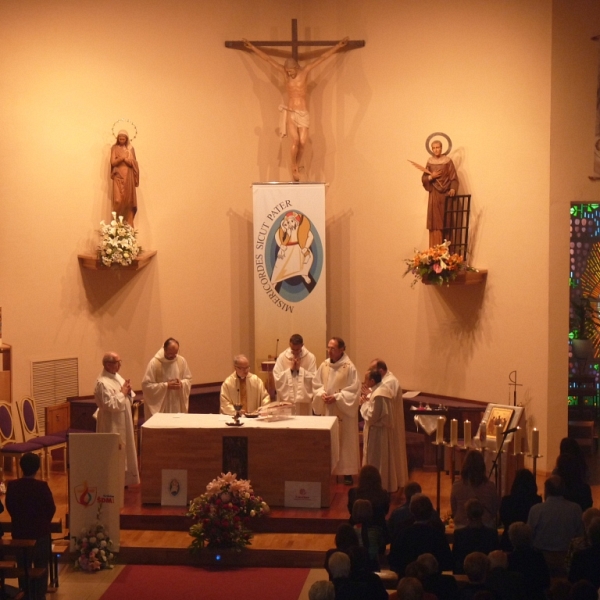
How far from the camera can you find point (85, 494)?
9047 millimetres

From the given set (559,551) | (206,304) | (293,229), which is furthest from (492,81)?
(559,551)

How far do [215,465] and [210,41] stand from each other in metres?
6.16

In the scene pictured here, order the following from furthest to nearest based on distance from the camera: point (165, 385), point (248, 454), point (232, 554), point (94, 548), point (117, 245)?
1. point (117, 245)
2. point (165, 385)
3. point (248, 454)
4. point (232, 554)
5. point (94, 548)

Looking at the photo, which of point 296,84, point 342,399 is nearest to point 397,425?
point 342,399

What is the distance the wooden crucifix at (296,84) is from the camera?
13383mm

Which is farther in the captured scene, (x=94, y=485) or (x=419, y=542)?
(x=94, y=485)

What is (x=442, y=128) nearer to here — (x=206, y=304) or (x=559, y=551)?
(x=206, y=304)

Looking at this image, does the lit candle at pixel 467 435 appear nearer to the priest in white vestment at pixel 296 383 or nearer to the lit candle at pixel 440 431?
the lit candle at pixel 440 431

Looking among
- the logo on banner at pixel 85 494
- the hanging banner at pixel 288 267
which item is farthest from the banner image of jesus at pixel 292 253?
the logo on banner at pixel 85 494

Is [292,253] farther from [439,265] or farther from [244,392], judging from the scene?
[244,392]

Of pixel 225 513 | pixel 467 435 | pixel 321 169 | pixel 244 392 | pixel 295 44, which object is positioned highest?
pixel 295 44

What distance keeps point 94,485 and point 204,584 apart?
1.33 metres

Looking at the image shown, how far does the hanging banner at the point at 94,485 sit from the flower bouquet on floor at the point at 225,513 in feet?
2.43

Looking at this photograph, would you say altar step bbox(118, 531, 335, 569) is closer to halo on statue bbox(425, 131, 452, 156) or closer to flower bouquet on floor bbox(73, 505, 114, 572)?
flower bouquet on floor bbox(73, 505, 114, 572)
